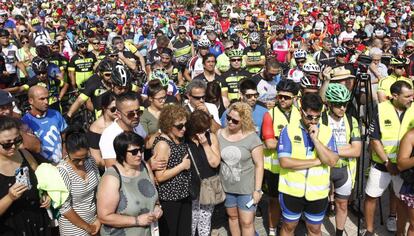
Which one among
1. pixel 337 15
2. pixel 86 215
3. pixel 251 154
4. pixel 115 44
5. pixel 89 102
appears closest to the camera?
pixel 86 215

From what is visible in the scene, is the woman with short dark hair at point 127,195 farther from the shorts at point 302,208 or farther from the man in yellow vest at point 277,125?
the man in yellow vest at point 277,125

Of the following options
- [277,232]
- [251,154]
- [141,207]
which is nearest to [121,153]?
[141,207]

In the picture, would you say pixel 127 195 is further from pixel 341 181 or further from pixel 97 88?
pixel 97 88

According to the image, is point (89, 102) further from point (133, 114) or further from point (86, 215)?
point (86, 215)

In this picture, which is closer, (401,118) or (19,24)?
(401,118)

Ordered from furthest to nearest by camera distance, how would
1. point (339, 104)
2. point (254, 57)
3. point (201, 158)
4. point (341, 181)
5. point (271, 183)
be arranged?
point (254, 57) < point (271, 183) < point (341, 181) < point (339, 104) < point (201, 158)

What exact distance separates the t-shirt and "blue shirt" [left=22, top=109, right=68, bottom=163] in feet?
6.55

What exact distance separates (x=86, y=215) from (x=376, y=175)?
11.1ft

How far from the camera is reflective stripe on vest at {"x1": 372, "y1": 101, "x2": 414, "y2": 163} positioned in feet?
16.4

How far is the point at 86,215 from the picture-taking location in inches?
151

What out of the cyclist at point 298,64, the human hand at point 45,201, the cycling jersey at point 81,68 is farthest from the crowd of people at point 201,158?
the cycling jersey at point 81,68

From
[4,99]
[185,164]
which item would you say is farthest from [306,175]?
[4,99]

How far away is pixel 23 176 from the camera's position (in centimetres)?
336

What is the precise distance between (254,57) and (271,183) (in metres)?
4.39
